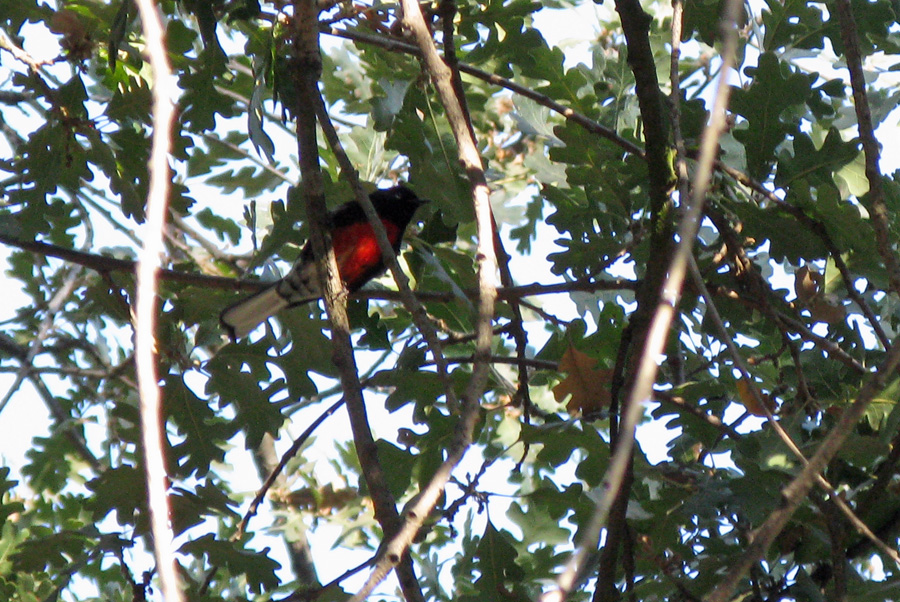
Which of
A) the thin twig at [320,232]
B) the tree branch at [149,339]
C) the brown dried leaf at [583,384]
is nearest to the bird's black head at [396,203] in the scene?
the thin twig at [320,232]

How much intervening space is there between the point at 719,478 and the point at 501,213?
2.83m

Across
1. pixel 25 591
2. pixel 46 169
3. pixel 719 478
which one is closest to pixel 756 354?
pixel 719 478

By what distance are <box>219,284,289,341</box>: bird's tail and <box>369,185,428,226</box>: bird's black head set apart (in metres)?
1.30

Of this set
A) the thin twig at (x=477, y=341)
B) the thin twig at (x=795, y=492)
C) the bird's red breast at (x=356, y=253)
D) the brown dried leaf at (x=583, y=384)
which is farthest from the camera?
the bird's red breast at (x=356, y=253)

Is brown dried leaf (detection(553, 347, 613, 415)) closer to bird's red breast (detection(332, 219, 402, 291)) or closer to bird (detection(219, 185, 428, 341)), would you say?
bird (detection(219, 185, 428, 341))

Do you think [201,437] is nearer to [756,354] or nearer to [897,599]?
[756,354]

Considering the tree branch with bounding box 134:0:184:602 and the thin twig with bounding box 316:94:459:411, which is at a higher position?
the thin twig with bounding box 316:94:459:411

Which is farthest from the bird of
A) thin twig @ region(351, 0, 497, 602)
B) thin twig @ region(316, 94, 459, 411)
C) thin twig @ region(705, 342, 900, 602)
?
Answer: thin twig @ region(705, 342, 900, 602)

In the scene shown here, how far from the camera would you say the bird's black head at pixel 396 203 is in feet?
18.0

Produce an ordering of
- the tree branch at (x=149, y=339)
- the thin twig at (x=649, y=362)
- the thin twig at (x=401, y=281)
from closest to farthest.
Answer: the tree branch at (x=149, y=339), the thin twig at (x=649, y=362), the thin twig at (x=401, y=281)

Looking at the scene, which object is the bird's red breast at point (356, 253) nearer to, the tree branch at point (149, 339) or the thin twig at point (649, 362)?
the thin twig at point (649, 362)

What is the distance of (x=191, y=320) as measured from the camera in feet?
12.8

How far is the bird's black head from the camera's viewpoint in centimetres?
549

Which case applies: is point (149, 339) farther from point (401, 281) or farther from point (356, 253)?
point (356, 253)
